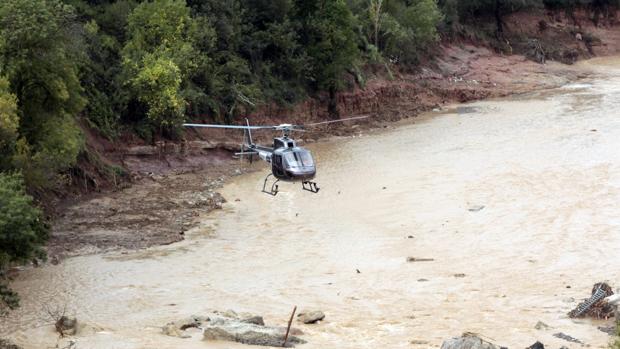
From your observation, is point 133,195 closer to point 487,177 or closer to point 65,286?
point 65,286

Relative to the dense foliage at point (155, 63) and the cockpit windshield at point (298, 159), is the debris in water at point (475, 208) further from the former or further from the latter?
the dense foliage at point (155, 63)

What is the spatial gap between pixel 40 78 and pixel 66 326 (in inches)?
492

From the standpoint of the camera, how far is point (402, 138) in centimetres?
5009

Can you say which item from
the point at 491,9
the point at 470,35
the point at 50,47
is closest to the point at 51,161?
the point at 50,47

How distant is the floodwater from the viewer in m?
23.7

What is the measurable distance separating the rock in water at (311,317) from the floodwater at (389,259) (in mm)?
226

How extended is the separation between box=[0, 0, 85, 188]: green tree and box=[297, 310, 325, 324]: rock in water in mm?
11584

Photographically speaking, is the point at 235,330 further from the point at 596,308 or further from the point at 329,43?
the point at 329,43

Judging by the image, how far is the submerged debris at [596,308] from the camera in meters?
Answer: 23.5

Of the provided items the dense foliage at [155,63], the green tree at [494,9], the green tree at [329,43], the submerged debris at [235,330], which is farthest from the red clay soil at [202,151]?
the submerged debris at [235,330]

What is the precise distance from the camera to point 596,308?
23.7m

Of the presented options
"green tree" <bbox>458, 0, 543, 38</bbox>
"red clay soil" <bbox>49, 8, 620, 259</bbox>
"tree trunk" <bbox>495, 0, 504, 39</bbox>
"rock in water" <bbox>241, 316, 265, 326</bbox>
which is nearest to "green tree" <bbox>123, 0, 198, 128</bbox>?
"red clay soil" <bbox>49, 8, 620, 259</bbox>

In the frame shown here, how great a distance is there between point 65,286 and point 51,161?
547cm

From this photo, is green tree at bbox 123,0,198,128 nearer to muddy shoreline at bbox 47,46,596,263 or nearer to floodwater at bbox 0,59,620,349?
muddy shoreline at bbox 47,46,596,263
